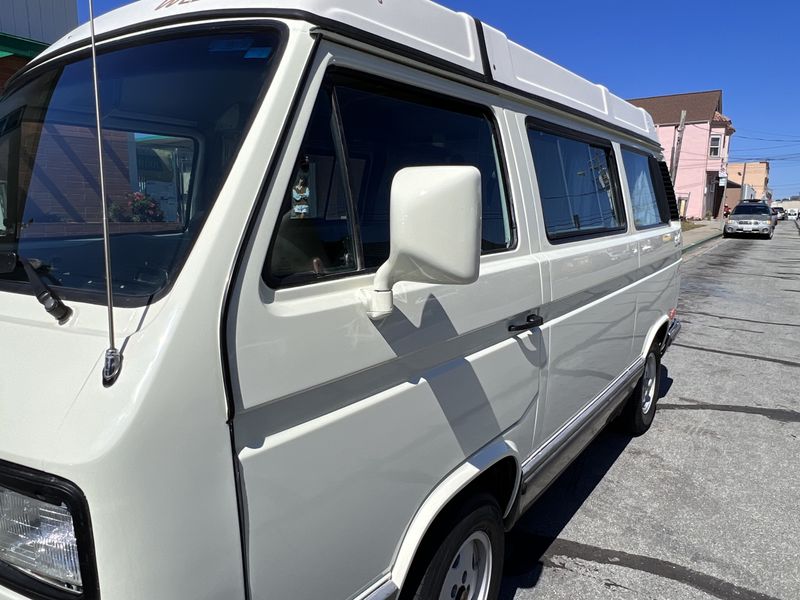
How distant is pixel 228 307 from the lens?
1272mm

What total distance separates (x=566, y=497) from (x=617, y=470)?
0.60m

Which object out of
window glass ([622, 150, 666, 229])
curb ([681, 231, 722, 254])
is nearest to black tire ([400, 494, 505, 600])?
window glass ([622, 150, 666, 229])

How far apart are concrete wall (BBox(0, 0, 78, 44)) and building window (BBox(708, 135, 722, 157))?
45.0 m

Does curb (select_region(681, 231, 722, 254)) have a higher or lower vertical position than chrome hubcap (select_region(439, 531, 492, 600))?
lower

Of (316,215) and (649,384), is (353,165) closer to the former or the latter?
(316,215)

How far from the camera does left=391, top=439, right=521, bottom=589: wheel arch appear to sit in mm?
1811

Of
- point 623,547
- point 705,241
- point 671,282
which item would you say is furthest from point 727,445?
point 705,241

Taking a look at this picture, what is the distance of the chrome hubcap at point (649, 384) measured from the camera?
4672 millimetres

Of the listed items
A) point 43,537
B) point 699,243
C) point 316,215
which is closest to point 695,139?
point 699,243

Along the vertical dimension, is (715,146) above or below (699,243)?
above

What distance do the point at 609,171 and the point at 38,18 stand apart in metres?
7.14

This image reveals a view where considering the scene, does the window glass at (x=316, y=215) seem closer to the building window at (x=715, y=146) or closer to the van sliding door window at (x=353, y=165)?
the van sliding door window at (x=353, y=165)

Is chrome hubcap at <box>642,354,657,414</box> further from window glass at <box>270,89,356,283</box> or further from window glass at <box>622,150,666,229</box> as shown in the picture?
window glass at <box>270,89,356,283</box>

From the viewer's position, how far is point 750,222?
26.9 m
